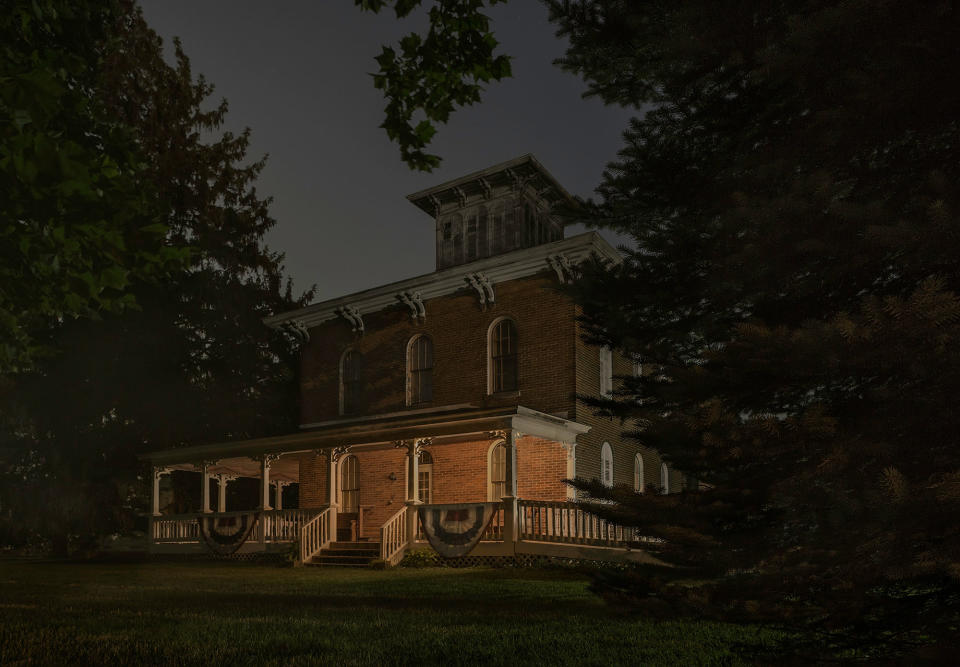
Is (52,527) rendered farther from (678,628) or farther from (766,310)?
(766,310)

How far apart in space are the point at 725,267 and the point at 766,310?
497 millimetres

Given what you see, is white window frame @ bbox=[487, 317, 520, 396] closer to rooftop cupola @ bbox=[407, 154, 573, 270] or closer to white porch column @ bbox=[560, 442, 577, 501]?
white porch column @ bbox=[560, 442, 577, 501]

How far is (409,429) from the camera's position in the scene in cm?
1995

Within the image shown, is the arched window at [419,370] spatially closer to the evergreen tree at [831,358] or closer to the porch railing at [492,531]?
the porch railing at [492,531]

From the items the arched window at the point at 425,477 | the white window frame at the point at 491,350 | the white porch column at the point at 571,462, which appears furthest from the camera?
the arched window at the point at 425,477

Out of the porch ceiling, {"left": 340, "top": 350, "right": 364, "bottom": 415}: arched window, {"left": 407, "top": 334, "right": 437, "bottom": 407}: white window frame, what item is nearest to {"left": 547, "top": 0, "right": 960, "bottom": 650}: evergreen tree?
{"left": 407, "top": 334, "right": 437, "bottom": 407}: white window frame

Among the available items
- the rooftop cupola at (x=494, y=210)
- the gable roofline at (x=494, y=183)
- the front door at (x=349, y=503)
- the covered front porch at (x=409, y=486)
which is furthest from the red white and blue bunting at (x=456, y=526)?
the gable roofline at (x=494, y=183)

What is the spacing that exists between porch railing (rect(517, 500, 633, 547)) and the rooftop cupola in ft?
30.1

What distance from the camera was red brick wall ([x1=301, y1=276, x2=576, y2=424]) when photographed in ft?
68.7

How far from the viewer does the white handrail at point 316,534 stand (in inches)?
775

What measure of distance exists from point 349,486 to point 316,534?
4.16 m

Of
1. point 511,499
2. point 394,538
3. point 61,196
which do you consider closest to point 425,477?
point 394,538

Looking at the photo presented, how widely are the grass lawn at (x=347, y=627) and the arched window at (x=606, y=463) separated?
875 cm

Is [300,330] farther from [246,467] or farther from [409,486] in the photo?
[409,486]
